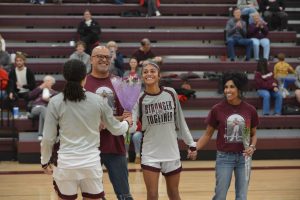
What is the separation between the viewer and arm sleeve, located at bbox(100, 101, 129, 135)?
4941mm

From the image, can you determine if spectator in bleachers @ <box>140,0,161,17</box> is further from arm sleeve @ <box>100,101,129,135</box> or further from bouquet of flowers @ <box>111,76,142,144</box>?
arm sleeve @ <box>100,101,129,135</box>

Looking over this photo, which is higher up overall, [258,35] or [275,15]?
[275,15]

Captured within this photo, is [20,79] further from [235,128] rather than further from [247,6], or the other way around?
[235,128]

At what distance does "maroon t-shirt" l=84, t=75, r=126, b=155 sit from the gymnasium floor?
7.33 ft

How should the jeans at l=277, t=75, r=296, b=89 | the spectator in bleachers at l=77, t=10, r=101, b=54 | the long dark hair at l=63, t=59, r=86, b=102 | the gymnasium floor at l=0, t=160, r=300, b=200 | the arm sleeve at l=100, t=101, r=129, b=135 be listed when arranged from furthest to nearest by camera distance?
the spectator in bleachers at l=77, t=10, r=101, b=54 → the jeans at l=277, t=75, r=296, b=89 → the gymnasium floor at l=0, t=160, r=300, b=200 → the arm sleeve at l=100, t=101, r=129, b=135 → the long dark hair at l=63, t=59, r=86, b=102

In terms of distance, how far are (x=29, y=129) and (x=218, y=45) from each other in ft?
16.9

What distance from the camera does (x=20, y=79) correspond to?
11844 millimetres

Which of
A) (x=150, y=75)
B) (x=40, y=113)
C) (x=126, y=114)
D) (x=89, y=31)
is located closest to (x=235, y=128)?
(x=150, y=75)

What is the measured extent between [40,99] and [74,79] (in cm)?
665

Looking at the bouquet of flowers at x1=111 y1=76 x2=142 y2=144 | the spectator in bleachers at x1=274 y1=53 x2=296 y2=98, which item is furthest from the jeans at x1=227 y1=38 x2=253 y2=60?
the bouquet of flowers at x1=111 y1=76 x2=142 y2=144

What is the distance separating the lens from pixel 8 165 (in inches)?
422

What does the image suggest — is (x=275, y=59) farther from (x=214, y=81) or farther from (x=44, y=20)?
(x=44, y=20)

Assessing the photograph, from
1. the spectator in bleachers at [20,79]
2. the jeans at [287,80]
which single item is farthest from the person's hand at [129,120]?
the jeans at [287,80]

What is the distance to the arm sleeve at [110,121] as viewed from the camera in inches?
195
